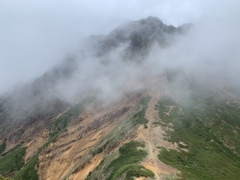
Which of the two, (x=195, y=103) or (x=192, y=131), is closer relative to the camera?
(x=192, y=131)

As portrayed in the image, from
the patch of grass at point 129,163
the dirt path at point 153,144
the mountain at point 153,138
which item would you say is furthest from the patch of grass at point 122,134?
the patch of grass at point 129,163

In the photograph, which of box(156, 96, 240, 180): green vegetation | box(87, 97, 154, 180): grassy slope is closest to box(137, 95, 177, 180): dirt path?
box(87, 97, 154, 180): grassy slope

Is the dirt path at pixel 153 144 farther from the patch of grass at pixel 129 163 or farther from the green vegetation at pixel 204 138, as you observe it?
the green vegetation at pixel 204 138

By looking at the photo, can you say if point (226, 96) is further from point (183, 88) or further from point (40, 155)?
point (40, 155)

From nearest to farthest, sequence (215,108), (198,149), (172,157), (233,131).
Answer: (172,157) < (198,149) < (233,131) < (215,108)

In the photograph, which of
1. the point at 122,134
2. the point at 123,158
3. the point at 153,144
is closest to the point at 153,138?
the point at 153,144

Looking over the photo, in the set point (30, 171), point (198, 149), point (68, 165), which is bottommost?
point (30, 171)

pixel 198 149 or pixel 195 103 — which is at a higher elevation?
pixel 195 103

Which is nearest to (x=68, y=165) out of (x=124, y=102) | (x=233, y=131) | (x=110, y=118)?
(x=110, y=118)
